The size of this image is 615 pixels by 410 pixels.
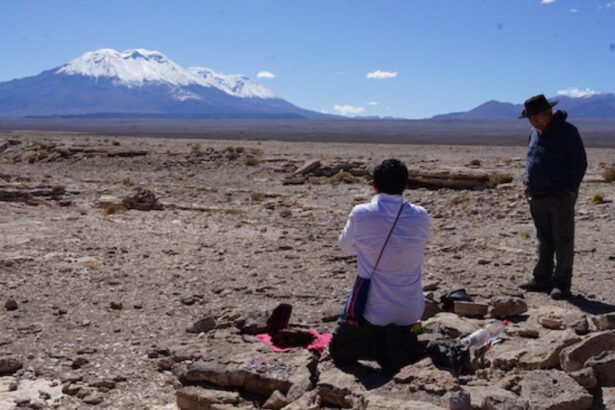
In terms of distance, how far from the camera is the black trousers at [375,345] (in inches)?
212

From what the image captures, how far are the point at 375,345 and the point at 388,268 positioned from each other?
1.85 ft

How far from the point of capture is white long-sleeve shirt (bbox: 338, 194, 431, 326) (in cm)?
534

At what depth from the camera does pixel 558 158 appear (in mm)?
8039

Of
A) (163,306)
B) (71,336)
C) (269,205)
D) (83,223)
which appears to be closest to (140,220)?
(83,223)

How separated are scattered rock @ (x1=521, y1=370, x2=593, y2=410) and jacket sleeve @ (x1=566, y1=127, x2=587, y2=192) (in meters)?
3.41

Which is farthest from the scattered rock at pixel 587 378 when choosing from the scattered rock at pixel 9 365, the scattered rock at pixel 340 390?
the scattered rock at pixel 9 365

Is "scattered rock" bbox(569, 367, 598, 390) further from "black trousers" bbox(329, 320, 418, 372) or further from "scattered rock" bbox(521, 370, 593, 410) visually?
"black trousers" bbox(329, 320, 418, 372)

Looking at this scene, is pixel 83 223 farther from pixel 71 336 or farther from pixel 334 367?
pixel 334 367

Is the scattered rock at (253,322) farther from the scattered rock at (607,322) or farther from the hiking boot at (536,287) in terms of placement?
the hiking boot at (536,287)

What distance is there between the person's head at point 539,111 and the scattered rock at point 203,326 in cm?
369

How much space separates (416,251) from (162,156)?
93.1 ft

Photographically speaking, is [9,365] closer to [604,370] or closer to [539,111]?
[604,370]

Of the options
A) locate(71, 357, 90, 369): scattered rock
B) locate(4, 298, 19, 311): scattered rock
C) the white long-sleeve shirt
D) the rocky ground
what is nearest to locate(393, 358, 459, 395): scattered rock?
the rocky ground

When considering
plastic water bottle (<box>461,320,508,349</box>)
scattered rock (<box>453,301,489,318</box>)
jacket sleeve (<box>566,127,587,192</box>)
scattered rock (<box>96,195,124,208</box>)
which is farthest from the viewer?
scattered rock (<box>96,195,124,208</box>)
